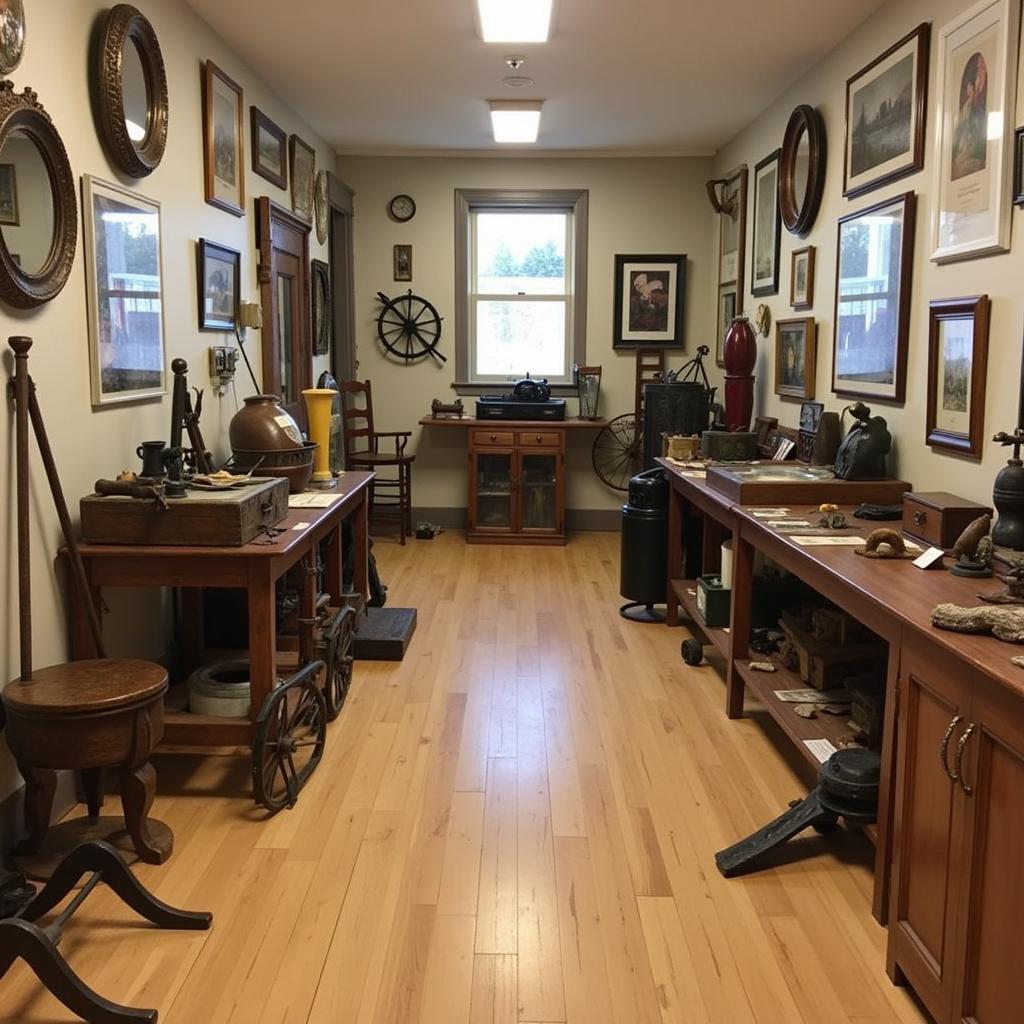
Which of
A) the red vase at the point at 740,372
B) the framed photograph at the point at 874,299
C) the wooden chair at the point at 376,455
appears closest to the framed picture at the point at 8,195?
the framed photograph at the point at 874,299

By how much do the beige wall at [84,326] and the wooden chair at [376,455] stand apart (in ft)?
8.22

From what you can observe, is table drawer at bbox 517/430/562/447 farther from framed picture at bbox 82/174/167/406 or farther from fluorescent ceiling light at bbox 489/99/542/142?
framed picture at bbox 82/174/167/406

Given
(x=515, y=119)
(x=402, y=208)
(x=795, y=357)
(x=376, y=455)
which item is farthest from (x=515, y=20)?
(x=376, y=455)

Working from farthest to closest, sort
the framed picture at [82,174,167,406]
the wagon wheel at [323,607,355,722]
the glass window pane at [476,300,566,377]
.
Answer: the glass window pane at [476,300,566,377] < the wagon wheel at [323,607,355,722] < the framed picture at [82,174,167,406]

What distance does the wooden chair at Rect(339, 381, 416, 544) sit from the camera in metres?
6.93

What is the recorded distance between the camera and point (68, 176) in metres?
2.83

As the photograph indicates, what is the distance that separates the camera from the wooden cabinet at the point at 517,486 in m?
6.97

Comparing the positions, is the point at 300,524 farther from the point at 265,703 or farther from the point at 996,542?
the point at 996,542

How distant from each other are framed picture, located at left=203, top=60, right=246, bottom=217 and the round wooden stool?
2351 mm

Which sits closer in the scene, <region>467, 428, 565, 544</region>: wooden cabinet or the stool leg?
the stool leg

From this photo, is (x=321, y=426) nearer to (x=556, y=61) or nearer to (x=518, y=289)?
(x=556, y=61)

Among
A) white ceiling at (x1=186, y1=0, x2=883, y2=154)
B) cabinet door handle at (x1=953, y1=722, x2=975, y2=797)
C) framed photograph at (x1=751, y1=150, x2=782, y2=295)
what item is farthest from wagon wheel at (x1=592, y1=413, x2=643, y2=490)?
cabinet door handle at (x1=953, y1=722, x2=975, y2=797)

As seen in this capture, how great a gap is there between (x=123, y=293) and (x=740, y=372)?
330cm

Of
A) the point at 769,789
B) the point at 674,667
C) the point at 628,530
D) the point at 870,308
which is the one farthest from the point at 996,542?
the point at 628,530
